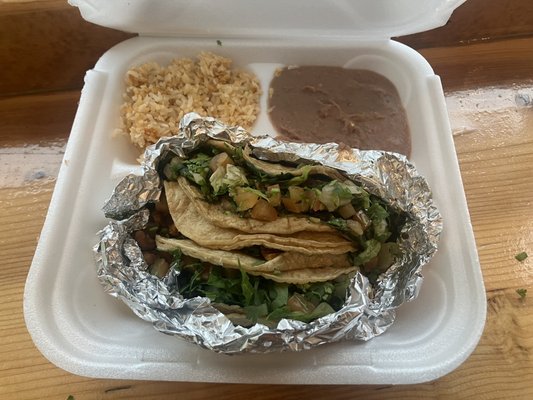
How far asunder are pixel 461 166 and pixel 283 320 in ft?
2.40

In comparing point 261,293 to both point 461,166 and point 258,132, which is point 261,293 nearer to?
point 258,132

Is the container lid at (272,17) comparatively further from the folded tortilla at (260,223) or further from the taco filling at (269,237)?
the folded tortilla at (260,223)

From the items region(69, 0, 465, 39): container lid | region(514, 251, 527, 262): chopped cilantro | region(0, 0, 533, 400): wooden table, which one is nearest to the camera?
region(0, 0, 533, 400): wooden table

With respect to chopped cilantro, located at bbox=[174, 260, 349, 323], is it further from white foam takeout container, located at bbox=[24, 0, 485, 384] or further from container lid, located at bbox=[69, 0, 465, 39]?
container lid, located at bbox=[69, 0, 465, 39]

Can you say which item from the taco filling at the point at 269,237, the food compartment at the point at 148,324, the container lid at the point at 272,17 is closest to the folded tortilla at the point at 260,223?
the taco filling at the point at 269,237

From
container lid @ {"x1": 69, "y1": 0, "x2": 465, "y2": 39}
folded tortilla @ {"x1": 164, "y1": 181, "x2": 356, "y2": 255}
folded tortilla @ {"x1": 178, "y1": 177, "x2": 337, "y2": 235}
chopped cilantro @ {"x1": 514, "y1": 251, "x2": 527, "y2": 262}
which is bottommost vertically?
chopped cilantro @ {"x1": 514, "y1": 251, "x2": 527, "y2": 262}

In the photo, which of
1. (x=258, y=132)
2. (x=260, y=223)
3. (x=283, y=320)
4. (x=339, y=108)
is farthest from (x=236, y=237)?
(x=339, y=108)

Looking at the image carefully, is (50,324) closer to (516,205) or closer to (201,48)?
(201,48)

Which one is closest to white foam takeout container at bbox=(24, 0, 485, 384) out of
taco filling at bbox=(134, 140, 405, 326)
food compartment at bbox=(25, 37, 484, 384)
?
food compartment at bbox=(25, 37, 484, 384)

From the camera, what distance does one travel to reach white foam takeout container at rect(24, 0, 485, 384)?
0.93 metres

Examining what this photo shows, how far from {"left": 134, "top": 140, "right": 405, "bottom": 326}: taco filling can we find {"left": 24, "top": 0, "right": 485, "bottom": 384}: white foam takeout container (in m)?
0.11

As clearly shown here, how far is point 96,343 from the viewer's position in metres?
0.97

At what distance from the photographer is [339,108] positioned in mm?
1359

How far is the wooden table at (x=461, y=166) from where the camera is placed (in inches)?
39.9
